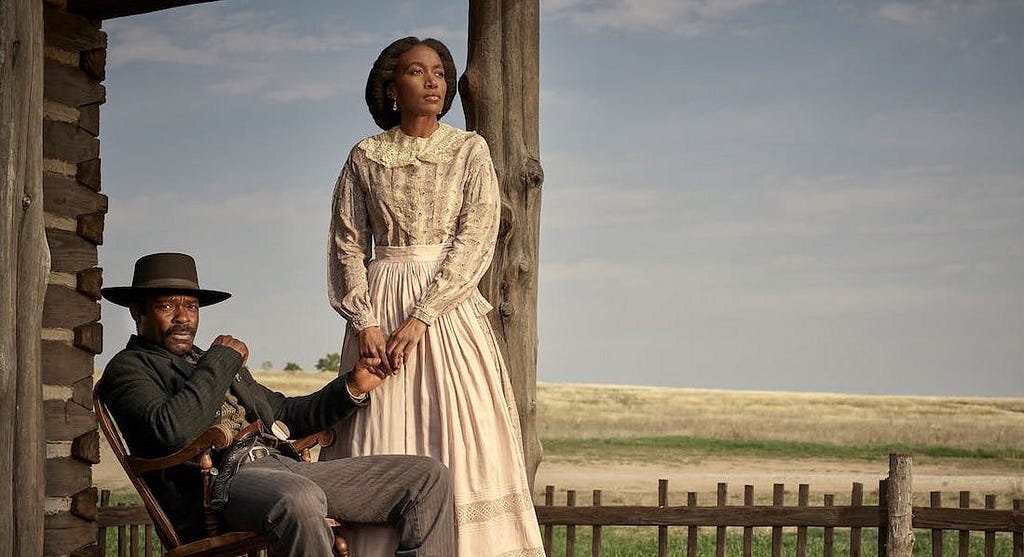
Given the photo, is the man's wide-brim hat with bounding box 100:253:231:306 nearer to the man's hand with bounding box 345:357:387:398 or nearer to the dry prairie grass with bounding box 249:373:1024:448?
the man's hand with bounding box 345:357:387:398

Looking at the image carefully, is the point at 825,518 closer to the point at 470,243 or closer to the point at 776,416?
the point at 470,243

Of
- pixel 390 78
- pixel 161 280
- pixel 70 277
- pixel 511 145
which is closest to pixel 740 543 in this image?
pixel 511 145

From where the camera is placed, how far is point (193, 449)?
415 cm

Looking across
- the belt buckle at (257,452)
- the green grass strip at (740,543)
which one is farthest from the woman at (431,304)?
the green grass strip at (740,543)

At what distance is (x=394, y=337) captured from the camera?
4605 millimetres

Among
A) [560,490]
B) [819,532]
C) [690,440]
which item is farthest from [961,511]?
[690,440]

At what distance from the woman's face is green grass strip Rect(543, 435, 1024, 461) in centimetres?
1502

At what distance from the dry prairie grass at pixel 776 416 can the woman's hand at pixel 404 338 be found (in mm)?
17105

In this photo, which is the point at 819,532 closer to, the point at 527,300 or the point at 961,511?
the point at 961,511

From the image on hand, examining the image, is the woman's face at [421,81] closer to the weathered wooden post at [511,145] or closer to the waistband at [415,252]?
the waistband at [415,252]

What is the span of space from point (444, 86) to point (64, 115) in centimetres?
205

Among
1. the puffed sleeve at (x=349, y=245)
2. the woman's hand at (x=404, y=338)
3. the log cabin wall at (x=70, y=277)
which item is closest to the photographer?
the woman's hand at (x=404, y=338)

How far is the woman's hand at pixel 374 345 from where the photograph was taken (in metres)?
4.61

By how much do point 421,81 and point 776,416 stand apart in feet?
72.2
